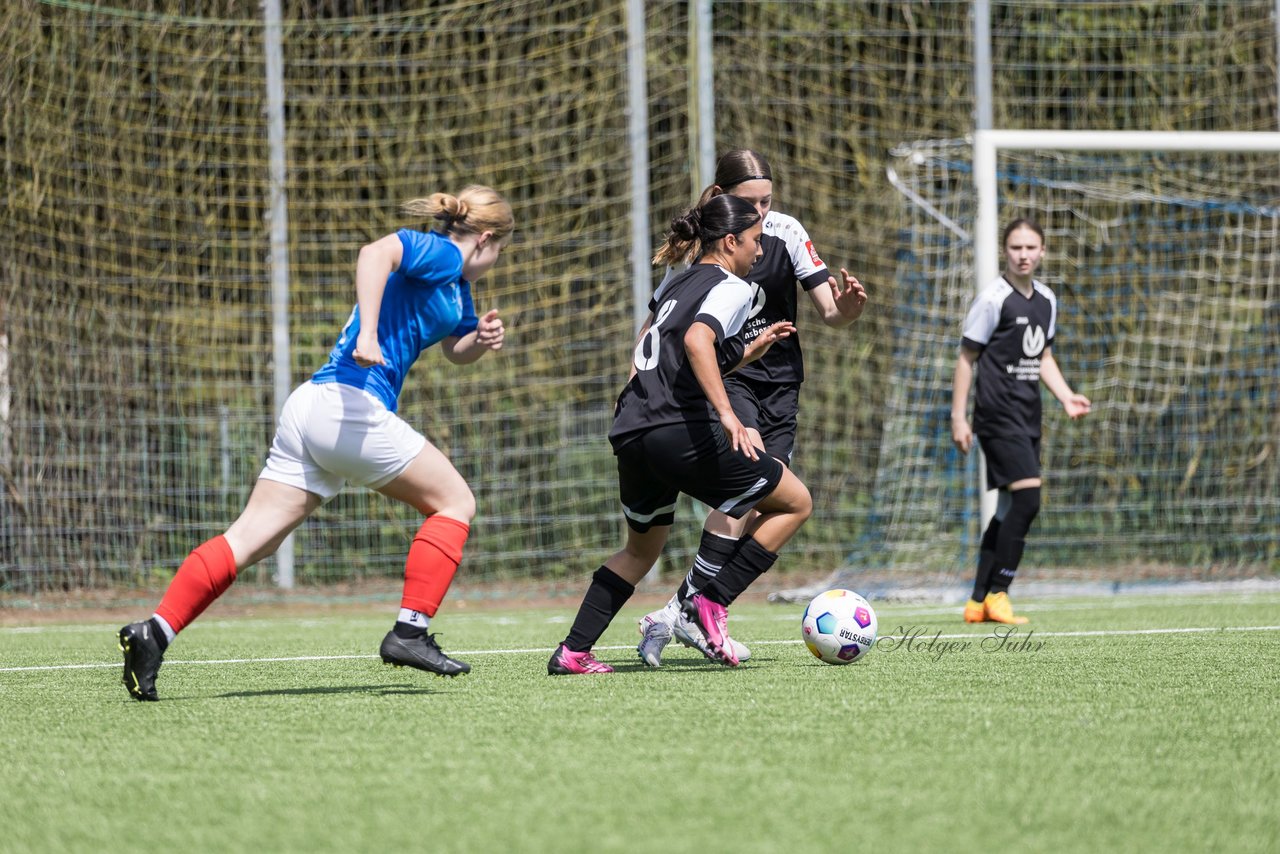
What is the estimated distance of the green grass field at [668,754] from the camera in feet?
8.43

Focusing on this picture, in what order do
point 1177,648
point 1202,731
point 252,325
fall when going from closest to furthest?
point 1202,731 → point 1177,648 → point 252,325

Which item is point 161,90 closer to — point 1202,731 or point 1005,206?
point 1005,206

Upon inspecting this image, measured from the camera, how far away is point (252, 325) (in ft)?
35.2

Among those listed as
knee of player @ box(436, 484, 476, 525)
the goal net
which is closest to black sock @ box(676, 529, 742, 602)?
knee of player @ box(436, 484, 476, 525)

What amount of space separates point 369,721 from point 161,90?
7913 mm

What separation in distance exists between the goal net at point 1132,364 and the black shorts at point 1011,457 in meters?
2.94

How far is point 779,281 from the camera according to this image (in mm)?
5750

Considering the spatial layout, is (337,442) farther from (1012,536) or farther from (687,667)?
(1012,536)

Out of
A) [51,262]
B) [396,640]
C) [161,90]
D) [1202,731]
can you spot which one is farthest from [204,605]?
[161,90]

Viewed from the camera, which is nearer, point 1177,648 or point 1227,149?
point 1177,648

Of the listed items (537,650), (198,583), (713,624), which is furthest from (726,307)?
(537,650)

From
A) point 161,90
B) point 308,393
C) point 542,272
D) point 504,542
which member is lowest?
point 504,542

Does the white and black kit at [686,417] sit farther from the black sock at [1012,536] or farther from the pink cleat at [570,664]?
the black sock at [1012,536]

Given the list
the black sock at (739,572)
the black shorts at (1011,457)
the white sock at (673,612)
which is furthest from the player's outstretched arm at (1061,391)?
the white sock at (673,612)
